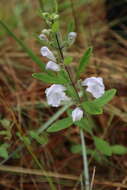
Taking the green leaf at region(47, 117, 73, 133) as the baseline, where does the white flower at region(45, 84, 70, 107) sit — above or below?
above

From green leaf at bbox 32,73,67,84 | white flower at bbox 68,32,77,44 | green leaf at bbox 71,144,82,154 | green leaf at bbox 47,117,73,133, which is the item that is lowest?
green leaf at bbox 71,144,82,154

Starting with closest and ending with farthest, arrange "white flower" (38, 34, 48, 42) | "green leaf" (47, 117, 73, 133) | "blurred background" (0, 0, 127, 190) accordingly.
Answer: "white flower" (38, 34, 48, 42)
"green leaf" (47, 117, 73, 133)
"blurred background" (0, 0, 127, 190)

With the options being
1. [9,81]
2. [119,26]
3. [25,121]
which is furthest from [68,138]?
[119,26]

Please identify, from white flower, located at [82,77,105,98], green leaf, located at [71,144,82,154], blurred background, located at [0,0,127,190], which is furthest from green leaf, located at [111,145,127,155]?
white flower, located at [82,77,105,98]

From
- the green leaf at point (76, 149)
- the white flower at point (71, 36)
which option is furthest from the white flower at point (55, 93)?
the green leaf at point (76, 149)

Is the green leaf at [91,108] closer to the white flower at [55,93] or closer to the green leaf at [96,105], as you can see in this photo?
the green leaf at [96,105]

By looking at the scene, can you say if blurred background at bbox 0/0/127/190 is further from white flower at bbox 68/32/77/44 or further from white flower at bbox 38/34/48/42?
white flower at bbox 68/32/77/44

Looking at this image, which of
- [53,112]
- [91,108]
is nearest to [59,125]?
[91,108]

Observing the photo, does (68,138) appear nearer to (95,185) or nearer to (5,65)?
(95,185)
